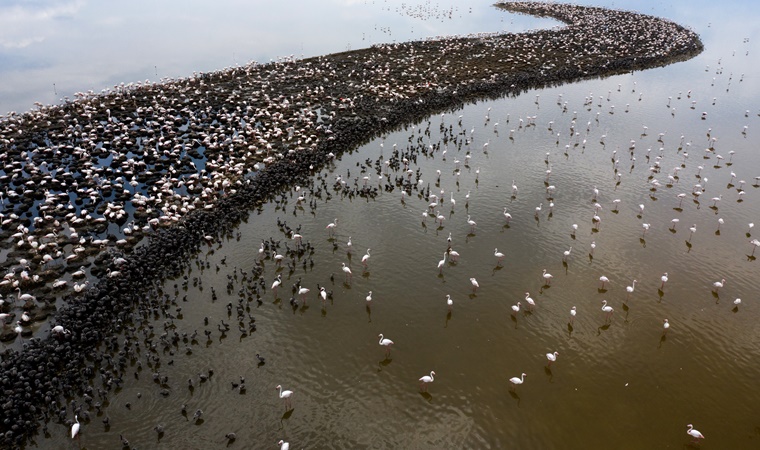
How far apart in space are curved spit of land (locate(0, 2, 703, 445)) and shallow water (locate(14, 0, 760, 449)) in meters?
2.44

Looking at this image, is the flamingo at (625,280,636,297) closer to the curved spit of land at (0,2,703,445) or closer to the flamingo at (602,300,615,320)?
the flamingo at (602,300,615,320)

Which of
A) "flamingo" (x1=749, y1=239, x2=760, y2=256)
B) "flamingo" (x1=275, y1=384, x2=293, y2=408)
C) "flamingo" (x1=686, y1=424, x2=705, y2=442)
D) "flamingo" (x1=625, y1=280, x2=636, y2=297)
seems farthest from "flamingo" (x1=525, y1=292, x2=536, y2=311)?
"flamingo" (x1=749, y1=239, x2=760, y2=256)

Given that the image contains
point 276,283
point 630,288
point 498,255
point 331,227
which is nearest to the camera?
point 630,288

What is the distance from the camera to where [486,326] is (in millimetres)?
24156

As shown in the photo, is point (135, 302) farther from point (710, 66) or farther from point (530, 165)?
point (710, 66)

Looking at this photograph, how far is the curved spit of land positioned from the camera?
2266 centimetres

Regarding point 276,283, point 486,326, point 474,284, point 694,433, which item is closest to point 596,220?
point 474,284

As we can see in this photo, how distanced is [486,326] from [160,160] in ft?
97.4

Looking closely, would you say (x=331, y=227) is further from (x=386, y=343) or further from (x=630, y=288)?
(x=630, y=288)

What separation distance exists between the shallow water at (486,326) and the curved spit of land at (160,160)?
2.44m

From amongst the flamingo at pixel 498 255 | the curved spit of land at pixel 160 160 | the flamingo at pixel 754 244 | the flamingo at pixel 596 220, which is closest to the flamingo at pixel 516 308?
the flamingo at pixel 498 255

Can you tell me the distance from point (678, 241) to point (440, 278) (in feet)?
53.5

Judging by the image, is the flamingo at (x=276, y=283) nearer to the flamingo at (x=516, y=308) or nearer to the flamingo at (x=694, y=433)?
the flamingo at (x=516, y=308)

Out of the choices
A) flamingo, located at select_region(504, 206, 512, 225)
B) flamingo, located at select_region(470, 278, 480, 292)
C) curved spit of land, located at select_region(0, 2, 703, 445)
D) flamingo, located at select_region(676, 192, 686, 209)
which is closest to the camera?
curved spit of land, located at select_region(0, 2, 703, 445)
